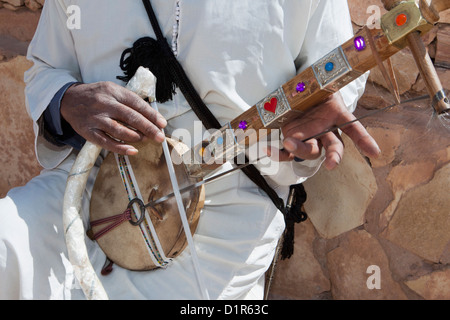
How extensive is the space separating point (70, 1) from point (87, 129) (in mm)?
430

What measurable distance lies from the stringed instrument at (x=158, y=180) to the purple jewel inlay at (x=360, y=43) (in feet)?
0.05

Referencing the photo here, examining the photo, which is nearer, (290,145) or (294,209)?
(290,145)

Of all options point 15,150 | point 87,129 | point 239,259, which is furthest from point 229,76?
point 15,150

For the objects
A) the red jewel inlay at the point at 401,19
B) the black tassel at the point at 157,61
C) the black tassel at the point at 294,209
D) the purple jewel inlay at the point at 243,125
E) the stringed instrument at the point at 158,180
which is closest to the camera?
the red jewel inlay at the point at 401,19

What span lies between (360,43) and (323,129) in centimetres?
25

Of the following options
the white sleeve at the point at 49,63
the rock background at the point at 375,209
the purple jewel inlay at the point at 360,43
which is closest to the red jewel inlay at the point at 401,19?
the purple jewel inlay at the point at 360,43

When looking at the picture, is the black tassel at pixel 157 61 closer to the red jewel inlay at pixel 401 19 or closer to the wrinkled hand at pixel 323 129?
the wrinkled hand at pixel 323 129

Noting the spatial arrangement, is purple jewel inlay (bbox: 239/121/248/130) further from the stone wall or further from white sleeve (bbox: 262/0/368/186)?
the stone wall

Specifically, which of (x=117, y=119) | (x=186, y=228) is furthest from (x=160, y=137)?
(x=186, y=228)

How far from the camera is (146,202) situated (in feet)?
4.15

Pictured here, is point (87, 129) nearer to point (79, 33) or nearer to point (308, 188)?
point (79, 33)

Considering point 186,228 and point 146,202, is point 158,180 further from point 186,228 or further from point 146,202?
point 186,228

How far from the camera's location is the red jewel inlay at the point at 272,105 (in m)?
1.14
